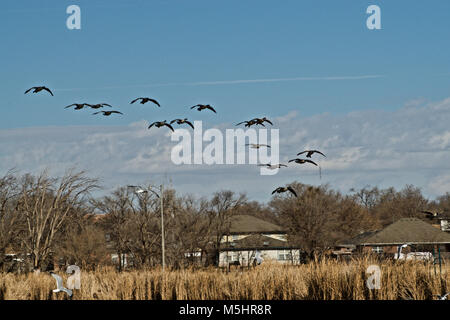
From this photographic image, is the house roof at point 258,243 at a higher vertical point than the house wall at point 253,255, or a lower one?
higher

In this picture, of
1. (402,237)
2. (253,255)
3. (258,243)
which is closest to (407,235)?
(402,237)

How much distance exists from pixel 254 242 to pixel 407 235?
19005mm

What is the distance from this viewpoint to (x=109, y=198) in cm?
7912

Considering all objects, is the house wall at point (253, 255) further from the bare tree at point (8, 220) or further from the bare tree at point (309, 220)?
the bare tree at point (8, 220)

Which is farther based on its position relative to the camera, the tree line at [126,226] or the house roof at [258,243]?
the house roof at [258,243]

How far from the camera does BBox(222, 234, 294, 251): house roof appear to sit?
282 feet

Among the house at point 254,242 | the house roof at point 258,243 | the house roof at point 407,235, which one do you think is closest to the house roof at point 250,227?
the house at point 254,242

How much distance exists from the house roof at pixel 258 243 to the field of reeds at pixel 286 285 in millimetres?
59065

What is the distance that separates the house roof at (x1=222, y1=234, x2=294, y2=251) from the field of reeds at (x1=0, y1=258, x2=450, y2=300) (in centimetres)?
5906

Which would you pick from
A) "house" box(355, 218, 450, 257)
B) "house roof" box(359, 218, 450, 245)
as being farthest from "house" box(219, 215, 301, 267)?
"house roof" box(359, 218, 450, 245)

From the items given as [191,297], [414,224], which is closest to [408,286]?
[191,297]

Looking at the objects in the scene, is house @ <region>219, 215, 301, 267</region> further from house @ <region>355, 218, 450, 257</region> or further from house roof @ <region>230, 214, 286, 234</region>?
house @ <region>355, 218, 450, 257</region>

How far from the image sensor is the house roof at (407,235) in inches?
3044

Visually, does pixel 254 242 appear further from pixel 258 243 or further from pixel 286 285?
pixel 286 285
